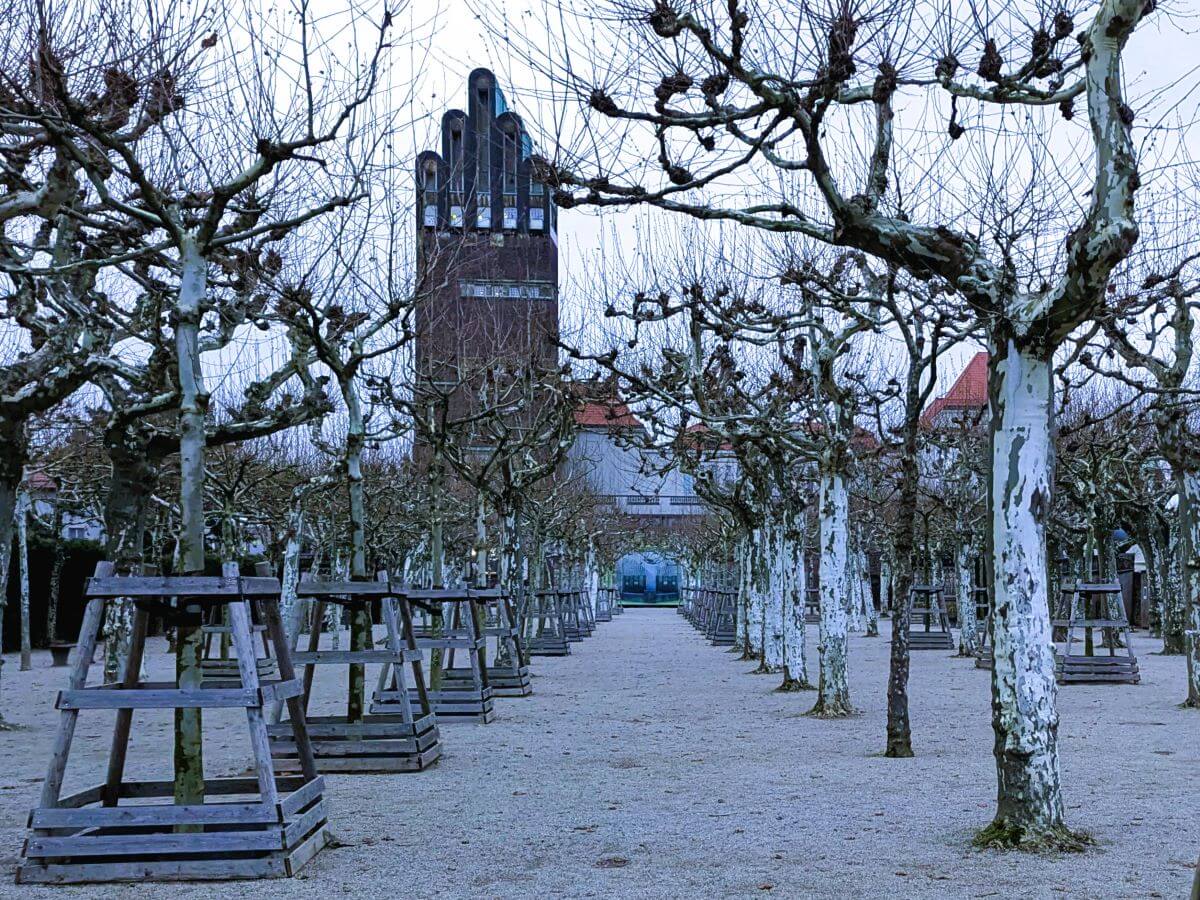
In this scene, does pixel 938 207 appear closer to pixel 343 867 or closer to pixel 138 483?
pixel 343 867

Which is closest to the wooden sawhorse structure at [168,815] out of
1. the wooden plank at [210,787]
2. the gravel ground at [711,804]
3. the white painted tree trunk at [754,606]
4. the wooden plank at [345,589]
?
the gravel ground at [711,804]

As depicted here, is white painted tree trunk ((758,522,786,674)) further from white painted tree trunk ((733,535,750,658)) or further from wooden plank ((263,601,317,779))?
wooden plank ((263,601,317,779))

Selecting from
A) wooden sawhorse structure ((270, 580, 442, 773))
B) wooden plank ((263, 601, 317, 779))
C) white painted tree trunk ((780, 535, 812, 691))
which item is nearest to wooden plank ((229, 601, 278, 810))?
wooden plank ((263, 601, 317, 779))

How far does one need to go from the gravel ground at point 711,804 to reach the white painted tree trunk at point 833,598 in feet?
1.98

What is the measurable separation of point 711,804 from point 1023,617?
139 inches

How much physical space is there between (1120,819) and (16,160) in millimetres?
10183

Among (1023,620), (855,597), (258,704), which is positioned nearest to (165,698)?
(258,704)

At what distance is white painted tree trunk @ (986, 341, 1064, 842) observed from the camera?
873 cm

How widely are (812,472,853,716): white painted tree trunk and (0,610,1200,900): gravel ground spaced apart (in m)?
0.60

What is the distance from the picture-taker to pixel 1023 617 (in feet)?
28.8

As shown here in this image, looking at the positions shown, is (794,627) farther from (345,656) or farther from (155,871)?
(155,871)

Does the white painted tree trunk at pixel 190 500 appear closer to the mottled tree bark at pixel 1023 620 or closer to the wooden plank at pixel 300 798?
the wooden plank at pixel 300 798

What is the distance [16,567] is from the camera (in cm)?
4175

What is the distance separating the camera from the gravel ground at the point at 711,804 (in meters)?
8.00
